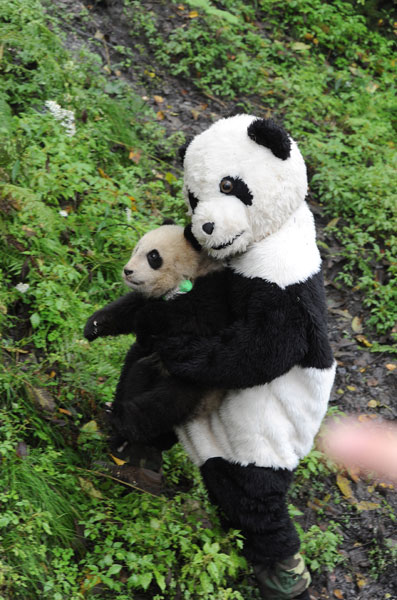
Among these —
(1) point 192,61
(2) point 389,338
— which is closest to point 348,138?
(1) point 192,61

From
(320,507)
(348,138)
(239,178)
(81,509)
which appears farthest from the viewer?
(348,138)

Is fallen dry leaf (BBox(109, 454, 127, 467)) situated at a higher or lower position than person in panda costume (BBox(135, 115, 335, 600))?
lower

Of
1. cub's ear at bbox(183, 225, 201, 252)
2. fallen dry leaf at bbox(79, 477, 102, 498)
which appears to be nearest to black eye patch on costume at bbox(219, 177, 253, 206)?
cub's ear at bbox(183, 225, 201, 252)

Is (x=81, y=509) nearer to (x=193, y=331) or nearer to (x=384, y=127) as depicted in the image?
(x=193, y=331)

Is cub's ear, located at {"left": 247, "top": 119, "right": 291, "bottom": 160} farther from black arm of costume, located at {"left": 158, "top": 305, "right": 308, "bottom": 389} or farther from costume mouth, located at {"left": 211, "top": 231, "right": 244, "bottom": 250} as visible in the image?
black arm of costume, located at {"left": 158, "top": 305, "right": 308, "bottom": 389}

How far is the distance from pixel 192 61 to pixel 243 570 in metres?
5.64

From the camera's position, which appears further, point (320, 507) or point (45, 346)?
point (320, 507)

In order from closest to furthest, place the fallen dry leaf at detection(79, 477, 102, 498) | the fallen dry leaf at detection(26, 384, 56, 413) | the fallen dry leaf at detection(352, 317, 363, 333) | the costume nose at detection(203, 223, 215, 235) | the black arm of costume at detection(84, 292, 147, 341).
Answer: the costume nose at detection(203, 223, 215, 235) → the black arm of costume at detection(84, 292, 147, 341) → the fallen dry leaf at detection(79, 477, 102, 498) → the fallen dry leaf at detection(26, 384, 56, 413) → the fallen dry leaf at detection(352, 317, 363, 333)

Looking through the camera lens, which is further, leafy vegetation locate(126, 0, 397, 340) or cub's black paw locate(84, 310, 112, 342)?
leafy vegetation locate(126, 0, 397, 340)

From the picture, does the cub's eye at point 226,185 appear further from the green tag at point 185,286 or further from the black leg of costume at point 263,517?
the black leg of costume at point 263,517

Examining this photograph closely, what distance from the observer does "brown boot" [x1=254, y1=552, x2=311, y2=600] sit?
3.78 meters

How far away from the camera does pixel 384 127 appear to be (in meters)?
8.15

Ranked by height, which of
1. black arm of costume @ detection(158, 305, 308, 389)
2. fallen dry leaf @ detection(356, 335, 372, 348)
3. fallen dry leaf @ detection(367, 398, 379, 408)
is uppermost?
black arm of costume @ detection(158, 305, 308, 389)

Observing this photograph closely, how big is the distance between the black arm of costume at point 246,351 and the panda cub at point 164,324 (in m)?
0.10
